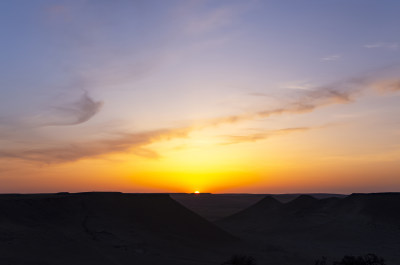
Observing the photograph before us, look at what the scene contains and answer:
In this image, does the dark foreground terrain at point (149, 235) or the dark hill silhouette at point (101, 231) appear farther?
the dark foreground terrain at point (149, 235)

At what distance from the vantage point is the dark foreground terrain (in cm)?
2011

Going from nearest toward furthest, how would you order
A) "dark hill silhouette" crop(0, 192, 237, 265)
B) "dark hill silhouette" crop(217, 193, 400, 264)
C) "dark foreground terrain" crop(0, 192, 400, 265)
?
"dark hill silhouette" crop(0, 192, 237, 265) < "dark foreground terrain" crop(0, 192, 400, 265) < "dark hill silhouette" crop(217, 193, 400, 264)

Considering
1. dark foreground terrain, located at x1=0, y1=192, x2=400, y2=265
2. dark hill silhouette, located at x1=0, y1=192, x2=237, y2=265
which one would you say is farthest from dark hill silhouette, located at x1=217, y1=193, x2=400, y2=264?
dark hill silhouette, located at x1=0, y1=192, x2=237, y2=265

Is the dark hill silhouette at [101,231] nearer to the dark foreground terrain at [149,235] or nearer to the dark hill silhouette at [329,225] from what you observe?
the dark foreground terrain at [149,235]

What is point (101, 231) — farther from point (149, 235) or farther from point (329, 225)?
point (329, 225)

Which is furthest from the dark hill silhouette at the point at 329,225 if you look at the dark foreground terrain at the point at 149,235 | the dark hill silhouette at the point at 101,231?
the dark hill silhouette at the point at 101,231

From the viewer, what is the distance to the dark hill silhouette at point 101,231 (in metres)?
19.4

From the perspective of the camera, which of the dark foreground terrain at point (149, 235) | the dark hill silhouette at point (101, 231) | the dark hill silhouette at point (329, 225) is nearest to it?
the dark hill silhouette at point (101, 231)

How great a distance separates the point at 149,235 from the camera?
25938mm

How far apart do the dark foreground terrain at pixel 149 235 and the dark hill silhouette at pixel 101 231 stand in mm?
42

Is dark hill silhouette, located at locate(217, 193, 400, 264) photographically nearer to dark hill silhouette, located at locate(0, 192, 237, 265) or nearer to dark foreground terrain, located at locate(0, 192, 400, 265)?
dark foreground terrain, located at locate(0, 192, 400, 265)

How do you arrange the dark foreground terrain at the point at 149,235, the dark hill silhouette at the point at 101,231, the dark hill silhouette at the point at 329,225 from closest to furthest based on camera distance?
the dark hill silhouette at the point at 101,231
the dark foreground terrain at the point at 149,235
the dark hill silhouette at the point at 329,225

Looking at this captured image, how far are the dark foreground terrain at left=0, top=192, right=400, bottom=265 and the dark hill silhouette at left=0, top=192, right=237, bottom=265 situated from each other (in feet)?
0.14

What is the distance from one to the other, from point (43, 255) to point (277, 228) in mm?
29677
